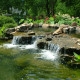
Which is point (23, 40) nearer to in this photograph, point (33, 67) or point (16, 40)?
point (16, 40)

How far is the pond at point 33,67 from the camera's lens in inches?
507

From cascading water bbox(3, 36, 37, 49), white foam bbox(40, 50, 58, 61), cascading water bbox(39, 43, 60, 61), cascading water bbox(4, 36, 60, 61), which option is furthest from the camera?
cascading water bbox(3, 36, 37, 49)

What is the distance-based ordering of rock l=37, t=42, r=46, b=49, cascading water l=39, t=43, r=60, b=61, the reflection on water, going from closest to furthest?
the reflection on water < cascading water l=39, t=43, r=60, b=61 < rock l=37, t=42, r=46, b=49

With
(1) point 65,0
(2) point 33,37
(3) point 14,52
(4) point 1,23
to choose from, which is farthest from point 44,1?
(3) point 14,52

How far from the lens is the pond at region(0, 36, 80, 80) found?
12.9 metres

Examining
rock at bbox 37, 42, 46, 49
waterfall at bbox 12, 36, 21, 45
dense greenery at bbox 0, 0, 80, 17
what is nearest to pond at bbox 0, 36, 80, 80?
rock at bbox 37, 42, 46, 49

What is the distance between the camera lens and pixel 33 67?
47.7 ft

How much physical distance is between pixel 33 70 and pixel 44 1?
2797 centimetres

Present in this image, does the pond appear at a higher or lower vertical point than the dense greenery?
lower

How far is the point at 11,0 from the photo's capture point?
4609 cm

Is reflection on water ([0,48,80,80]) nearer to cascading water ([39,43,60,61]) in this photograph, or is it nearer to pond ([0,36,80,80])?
pond ([0,36,80,80])

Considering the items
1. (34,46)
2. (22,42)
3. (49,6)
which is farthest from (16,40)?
(49,6)

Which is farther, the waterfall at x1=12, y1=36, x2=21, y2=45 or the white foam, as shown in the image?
the waterfall at x1=12, y1=36, x2=21, y2=45

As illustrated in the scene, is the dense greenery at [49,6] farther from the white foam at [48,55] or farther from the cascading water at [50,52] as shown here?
the white foam at [48,55]
